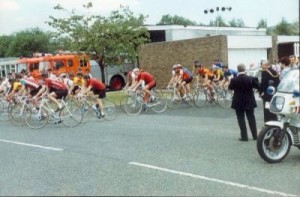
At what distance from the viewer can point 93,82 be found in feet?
45.6

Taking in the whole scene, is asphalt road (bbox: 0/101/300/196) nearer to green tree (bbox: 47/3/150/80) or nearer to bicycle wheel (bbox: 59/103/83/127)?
bicycle wheel (bbox: 59/103/83/127)

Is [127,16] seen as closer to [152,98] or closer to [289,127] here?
[152,98]

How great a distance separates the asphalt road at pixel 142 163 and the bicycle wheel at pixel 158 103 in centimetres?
359

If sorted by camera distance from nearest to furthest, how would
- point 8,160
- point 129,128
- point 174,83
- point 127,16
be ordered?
point 8,160 → point 129,128 → point 174,83 → point 127,16

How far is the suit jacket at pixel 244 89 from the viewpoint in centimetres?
943

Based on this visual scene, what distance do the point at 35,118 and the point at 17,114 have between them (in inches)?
44.1

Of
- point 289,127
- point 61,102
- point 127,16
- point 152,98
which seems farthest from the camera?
point 127,16

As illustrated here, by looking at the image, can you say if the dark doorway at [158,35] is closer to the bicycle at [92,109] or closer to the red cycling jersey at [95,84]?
the bicycle at [92,109]

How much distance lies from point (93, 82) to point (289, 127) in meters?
7.84

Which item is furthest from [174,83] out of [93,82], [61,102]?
[61,102]

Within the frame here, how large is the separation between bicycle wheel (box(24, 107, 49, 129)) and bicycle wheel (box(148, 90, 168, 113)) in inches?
161

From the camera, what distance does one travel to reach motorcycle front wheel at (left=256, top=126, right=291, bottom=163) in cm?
697

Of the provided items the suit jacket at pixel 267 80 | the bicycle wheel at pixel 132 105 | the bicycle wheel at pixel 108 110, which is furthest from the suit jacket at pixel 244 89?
the bicycle wheel at pixel 132 105

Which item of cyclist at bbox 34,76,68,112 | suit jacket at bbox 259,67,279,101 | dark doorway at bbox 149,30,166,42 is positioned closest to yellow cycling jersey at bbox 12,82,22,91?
cyclist at bbox 34,76,68,112
